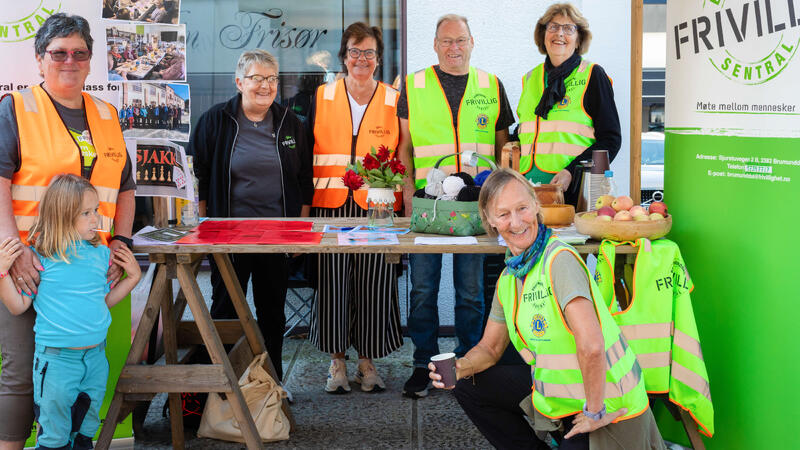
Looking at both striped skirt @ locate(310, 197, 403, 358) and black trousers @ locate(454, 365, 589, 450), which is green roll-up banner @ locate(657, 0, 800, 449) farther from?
striped skirt @ locate(310, 197, 403, 358)

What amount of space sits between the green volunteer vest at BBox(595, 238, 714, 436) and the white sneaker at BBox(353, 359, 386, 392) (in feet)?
5.64

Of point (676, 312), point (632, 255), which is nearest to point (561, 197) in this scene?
point (632, 255)

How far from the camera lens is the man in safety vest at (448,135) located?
13.8 ft

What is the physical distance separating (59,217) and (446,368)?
5.13ft

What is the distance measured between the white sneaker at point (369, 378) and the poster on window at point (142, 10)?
6.91 feet

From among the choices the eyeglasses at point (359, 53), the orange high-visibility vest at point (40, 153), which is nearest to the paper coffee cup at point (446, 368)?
the orange high-visibility vest at point (40, 153)

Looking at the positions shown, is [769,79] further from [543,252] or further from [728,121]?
[543,252]

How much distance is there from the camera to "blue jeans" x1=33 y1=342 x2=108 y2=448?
294 centimetres

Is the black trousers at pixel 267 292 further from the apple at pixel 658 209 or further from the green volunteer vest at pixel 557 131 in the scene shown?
the apple at pixel 658 209

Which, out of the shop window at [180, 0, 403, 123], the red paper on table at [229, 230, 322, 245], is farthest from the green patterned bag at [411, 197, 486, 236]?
the shop window at [180, 0, 403, 123]

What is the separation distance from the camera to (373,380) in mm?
4402

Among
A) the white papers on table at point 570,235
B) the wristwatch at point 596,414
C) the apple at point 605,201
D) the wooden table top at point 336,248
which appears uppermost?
the apple at point 605,201

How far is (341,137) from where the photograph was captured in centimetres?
434

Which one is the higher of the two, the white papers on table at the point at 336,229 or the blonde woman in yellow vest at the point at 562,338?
the white papers on table at the point at 336,229
